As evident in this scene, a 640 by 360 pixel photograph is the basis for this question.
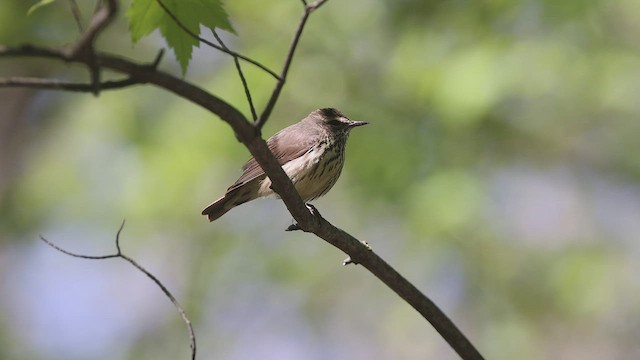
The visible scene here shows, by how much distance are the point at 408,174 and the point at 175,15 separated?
379 centimetres

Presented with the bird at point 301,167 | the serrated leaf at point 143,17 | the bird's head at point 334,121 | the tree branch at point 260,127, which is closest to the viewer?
the tree branch at point 260,127

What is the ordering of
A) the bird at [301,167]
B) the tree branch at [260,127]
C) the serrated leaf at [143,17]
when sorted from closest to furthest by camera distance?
the tree branch at [260,127]
the serrated leaf at [143,17]
the bird at [301,167]

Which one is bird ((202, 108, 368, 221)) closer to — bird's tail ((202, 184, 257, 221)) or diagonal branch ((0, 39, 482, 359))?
bird's tail ((202, 184, 257, 221))

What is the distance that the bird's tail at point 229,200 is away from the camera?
15.0ft

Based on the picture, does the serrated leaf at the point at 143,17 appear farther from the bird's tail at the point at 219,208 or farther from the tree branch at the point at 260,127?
the bird's tail at the point at 219,208

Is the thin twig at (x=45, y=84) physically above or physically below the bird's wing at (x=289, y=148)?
below

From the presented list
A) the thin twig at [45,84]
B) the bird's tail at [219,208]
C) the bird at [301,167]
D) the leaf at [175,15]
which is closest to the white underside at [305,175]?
the bird at [301,167]

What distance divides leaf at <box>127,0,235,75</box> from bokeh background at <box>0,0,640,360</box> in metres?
3.04

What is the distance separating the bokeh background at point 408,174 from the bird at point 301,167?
2.88 ft

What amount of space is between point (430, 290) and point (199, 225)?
1.85 meters

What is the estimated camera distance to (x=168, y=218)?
637 centimetres

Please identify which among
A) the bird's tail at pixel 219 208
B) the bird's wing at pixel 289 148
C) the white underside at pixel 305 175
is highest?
the bird's wing at pixel 289 148

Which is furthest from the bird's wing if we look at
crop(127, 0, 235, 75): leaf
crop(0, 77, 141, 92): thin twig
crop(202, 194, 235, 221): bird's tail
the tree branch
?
crop(0, 77, 141, 92): thin twig

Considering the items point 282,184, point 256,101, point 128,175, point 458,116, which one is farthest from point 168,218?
point 282,184
